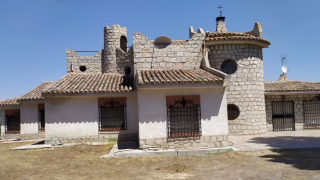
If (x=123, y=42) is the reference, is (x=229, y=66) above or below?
below

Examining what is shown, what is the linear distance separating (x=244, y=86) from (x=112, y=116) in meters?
7.13

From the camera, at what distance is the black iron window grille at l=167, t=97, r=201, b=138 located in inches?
421

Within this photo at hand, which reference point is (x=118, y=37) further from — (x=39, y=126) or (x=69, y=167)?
(x=69, y=167)

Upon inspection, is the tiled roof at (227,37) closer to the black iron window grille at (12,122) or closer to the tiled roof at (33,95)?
the tiled roof at (33,95)

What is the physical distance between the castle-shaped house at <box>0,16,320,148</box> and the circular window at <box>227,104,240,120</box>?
0.05 m

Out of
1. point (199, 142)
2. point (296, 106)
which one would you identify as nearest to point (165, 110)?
point (199, 142)

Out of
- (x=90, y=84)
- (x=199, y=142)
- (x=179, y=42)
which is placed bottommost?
(x=199, y=142)

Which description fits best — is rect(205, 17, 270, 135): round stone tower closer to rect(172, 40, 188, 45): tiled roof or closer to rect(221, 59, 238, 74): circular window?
rect(221, 59, 238, 74): circular window

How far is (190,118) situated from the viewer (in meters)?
10.9

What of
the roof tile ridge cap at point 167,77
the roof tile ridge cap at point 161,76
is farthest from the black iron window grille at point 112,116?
the roof tile ridge cap at point 167,77

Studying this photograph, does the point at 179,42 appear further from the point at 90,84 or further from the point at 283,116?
the point at 283,116

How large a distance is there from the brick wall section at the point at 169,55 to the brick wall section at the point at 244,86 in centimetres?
175

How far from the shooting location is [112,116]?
12.8m

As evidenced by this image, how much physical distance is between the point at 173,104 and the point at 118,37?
32.1 feet
